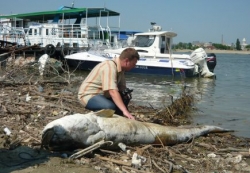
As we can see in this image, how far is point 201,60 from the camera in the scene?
22656 mm

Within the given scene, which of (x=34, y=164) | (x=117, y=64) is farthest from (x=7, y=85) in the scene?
(x=34, y=164)

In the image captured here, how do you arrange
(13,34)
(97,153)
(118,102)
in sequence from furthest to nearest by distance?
(13,34) → (118,102) → (97,153)

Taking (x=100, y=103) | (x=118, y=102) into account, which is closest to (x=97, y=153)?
(x=118, y=102)

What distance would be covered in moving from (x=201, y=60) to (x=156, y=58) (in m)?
2.89

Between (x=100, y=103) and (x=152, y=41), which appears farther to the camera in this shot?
(x=152, y=41)

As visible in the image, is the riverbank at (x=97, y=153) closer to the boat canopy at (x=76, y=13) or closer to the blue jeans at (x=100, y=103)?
the blue jeans at (x=100, y=103)

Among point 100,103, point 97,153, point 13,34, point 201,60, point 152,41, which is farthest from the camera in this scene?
point 13,34

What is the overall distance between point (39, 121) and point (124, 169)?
2.51 m

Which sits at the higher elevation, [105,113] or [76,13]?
[76,13]

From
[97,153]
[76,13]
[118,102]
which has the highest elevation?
[76,13]

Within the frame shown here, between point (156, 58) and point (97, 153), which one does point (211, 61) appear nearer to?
point (156, 58)

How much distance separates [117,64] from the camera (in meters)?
5.36

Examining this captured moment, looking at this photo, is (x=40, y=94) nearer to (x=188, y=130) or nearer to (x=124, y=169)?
(x=188, y=130)

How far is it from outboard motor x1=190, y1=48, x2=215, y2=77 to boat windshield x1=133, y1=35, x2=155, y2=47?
3.08 m
